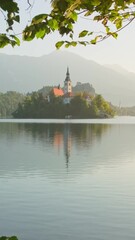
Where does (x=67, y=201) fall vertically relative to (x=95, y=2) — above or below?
below

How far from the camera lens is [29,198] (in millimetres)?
24922

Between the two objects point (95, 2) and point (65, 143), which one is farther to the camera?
point (65, 143)

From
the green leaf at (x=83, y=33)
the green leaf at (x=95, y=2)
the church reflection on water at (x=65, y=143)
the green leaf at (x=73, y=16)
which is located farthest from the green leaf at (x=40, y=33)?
the church reflection on water at (x=65, y=143)

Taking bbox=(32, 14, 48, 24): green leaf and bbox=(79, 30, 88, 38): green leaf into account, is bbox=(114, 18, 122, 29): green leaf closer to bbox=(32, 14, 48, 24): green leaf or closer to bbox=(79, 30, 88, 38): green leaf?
bbox=(79, 30, 88, 38): green leaf

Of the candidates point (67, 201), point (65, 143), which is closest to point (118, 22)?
point (67, 201)

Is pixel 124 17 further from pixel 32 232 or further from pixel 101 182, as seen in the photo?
pixel 101 182

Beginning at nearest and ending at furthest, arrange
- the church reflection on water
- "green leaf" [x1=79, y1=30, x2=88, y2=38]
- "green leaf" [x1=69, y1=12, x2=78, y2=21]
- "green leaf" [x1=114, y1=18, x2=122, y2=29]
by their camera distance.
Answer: "green leaf" [x1=69, y1=12, x2=78, y2=21] → "green leaf" [x1=79, y1=30, x2=88, y2=38] → "green leaf" [x1=114, y1=18, x2=122, y2=29] → the church reflection on water

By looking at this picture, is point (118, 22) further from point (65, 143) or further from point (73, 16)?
point (65, 143)

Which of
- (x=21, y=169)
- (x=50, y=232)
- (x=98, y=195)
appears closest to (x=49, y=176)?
(x=21, y=169)

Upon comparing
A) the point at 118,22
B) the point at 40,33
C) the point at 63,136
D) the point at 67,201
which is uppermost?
the point at 118,22

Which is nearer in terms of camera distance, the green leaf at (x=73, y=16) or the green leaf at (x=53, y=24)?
the green leaf at (x=53, y=24)

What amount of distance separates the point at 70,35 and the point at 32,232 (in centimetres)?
1369

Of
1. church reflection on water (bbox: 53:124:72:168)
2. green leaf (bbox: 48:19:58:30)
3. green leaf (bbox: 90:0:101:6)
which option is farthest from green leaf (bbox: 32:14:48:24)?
church reflection on water (bbox: 53:124:72:168)

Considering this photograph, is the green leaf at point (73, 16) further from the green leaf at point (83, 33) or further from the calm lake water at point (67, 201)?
the calm lake water at point (67, 201)
